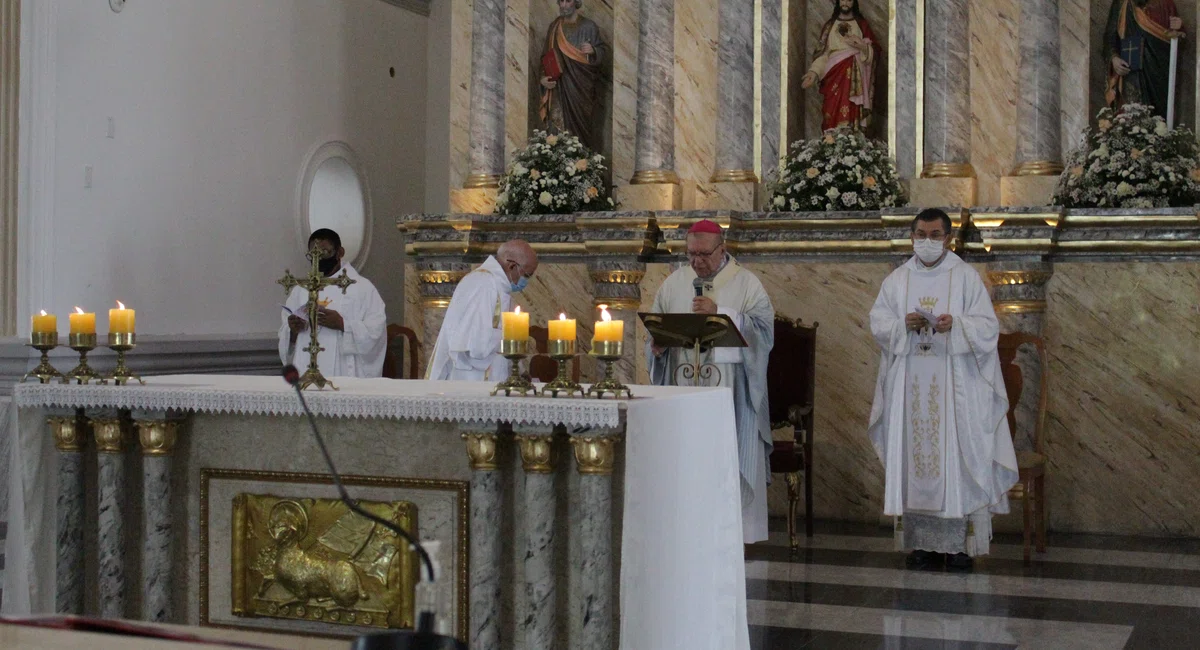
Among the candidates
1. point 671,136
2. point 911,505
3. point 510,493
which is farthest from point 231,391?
point 671,136

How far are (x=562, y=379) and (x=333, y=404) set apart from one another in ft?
2.72

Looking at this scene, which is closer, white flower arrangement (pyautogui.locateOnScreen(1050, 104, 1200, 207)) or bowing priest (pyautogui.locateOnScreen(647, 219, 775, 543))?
bowing priest (pyautogui.locateOnScreen(647, 219, 775, 543))

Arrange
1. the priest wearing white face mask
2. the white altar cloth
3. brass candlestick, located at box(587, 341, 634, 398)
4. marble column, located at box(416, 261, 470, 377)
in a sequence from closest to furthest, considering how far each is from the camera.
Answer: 1. the white altar cloth
2. brass candlestick, located at box(587, 341, 634, 398)
3. the priest wearing white face mask
4. marble column, located at box(416, 261, 470, 377)

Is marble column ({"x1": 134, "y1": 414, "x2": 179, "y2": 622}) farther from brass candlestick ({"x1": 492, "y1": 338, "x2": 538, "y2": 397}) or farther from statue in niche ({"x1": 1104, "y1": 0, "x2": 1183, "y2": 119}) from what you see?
statue in niche ({"x1": 1104, "y1": 0, "x2": 1183, "y2": 119})

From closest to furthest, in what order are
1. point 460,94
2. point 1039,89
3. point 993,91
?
point 1039,89, point 993,91, point 460,94

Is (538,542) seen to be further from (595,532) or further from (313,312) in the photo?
(313,312)

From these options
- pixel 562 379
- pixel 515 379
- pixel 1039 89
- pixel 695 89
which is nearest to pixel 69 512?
pixel 515 379

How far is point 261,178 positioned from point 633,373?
360 cm

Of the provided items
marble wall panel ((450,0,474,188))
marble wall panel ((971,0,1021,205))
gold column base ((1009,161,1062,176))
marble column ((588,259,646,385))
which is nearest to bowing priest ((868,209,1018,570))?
gold column base ((1009,161,1062,176))

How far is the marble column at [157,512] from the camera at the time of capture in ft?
17.8

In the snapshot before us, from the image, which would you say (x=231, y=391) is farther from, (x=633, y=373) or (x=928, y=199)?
(x=928, y=199)

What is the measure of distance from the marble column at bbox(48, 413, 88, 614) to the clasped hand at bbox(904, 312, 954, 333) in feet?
14.3

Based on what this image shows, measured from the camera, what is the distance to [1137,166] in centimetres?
911

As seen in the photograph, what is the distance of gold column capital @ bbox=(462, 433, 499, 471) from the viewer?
4914 millimetres
